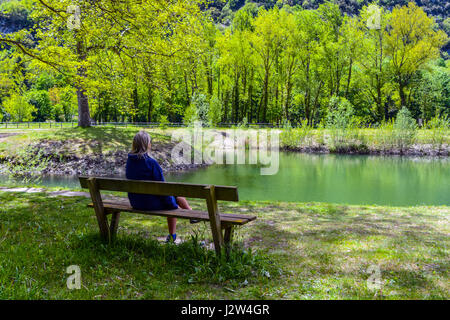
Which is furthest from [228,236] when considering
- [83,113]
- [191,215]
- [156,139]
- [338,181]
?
[83,113]

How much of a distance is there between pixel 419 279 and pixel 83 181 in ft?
15.1

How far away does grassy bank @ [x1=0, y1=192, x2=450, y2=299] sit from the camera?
346cm

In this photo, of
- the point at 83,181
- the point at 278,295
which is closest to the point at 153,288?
the point at 278,295

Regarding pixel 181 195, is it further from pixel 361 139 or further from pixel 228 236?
pixel 361 139

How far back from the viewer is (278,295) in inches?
134

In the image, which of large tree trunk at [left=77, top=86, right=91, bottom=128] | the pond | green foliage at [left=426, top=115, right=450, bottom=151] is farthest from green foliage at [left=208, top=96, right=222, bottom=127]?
green foliage at [left=426, top=115, right=450, bottom=151]

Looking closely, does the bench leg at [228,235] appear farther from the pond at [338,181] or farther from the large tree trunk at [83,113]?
the large tree trunk at [83,113]

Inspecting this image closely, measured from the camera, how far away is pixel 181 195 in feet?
12.7

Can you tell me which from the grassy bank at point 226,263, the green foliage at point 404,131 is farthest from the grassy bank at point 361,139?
the grassy bank at point 226,263

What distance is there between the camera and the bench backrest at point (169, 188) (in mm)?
3689

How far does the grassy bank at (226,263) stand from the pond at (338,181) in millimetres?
7362

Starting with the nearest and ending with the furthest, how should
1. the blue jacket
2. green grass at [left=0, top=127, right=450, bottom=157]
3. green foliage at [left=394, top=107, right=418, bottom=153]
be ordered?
the blue jacket, green grass at [left=0, top=127, right=450, bottom=157], green foliage at [left=394, top=107, right=418, bottom=153]

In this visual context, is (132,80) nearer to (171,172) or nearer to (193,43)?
(193,43)

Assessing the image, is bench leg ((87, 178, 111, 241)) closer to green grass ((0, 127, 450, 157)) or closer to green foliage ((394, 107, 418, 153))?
green grass ((0, 127, 450, 157))
